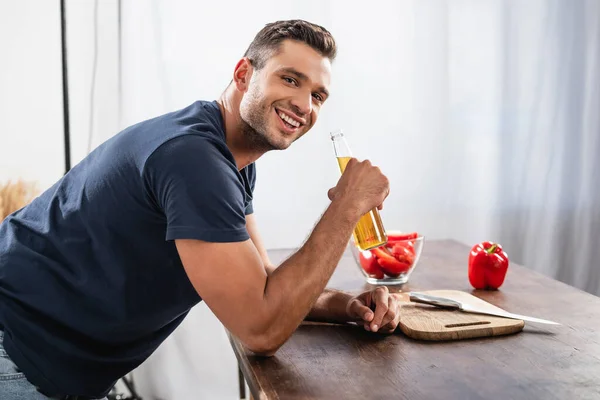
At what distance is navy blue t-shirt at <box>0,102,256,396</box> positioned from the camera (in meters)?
1.42

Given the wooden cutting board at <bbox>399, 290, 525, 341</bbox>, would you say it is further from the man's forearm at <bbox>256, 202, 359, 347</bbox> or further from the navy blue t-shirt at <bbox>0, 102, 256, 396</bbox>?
the navy blue t-shirt at <bbox>0, 102, 256, 396</bbox>

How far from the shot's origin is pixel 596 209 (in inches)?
132

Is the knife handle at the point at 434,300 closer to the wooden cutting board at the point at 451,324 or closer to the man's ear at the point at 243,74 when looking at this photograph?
the wooden cutting board at the point at 451,324

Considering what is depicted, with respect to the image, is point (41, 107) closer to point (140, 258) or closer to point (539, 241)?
point (140, 258)

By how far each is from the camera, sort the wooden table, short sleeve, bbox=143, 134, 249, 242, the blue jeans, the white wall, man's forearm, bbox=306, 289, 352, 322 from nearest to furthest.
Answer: the wooden table → short sleeve, bbox=143, 134, 249, 242 → the blue jeans → man's forearm, bbox=306, 289, 352, 322 → the white wall

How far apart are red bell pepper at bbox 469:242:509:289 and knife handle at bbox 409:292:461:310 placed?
0.69 feet

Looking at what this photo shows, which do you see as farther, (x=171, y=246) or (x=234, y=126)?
(x=234, y=126)

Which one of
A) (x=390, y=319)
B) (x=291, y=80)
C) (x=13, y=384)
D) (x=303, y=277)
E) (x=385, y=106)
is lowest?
(x=13, y=384)

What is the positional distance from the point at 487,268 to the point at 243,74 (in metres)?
0.75

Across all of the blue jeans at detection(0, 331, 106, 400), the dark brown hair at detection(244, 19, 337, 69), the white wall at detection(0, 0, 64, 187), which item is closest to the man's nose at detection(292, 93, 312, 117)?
the dark brown hair at detection(244, 19, 337, 69)

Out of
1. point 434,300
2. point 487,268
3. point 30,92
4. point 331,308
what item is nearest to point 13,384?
point 331,308

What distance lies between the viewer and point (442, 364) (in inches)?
50.1

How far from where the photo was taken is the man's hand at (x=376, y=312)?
4.72 feet

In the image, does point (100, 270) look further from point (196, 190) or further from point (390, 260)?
point (390, 260)
